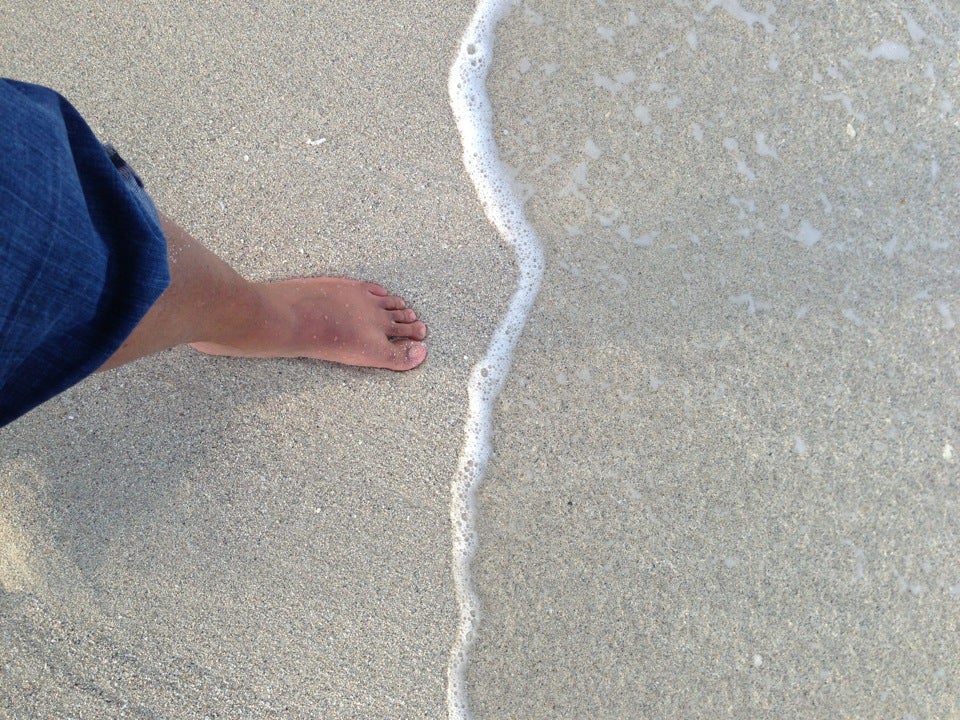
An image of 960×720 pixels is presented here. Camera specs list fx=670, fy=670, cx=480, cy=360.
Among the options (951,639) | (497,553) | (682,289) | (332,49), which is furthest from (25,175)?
(951,639)

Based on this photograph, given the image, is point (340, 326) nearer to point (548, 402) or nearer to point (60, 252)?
point (548, 402)

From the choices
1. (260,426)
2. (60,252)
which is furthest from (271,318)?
(60,252)

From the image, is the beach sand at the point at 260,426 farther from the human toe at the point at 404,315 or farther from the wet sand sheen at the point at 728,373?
the wet sand sheen at the point at 728,373

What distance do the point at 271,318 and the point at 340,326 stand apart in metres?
0.19

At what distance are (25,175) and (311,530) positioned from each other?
1.10 meters

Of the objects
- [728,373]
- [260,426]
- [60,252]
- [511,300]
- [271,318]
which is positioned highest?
[60,252]

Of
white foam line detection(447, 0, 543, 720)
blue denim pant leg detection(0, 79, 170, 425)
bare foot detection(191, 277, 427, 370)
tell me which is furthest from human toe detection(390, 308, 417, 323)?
blue denim pant leg detection(0, 79, 170, 425)

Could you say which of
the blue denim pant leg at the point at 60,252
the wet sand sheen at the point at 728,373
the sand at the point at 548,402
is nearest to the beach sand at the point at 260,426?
the sand at the point at 548,402

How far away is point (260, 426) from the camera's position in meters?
1.71

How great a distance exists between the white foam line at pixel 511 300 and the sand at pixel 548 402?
1.3 inches

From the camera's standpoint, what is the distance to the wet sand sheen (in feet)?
5.37

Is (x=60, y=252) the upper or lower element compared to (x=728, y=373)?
upper

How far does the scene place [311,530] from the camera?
5.50ft

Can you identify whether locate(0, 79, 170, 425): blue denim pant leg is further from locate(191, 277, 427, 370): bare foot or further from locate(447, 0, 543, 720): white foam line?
locate(447, 0, 543, 720): white foam line
